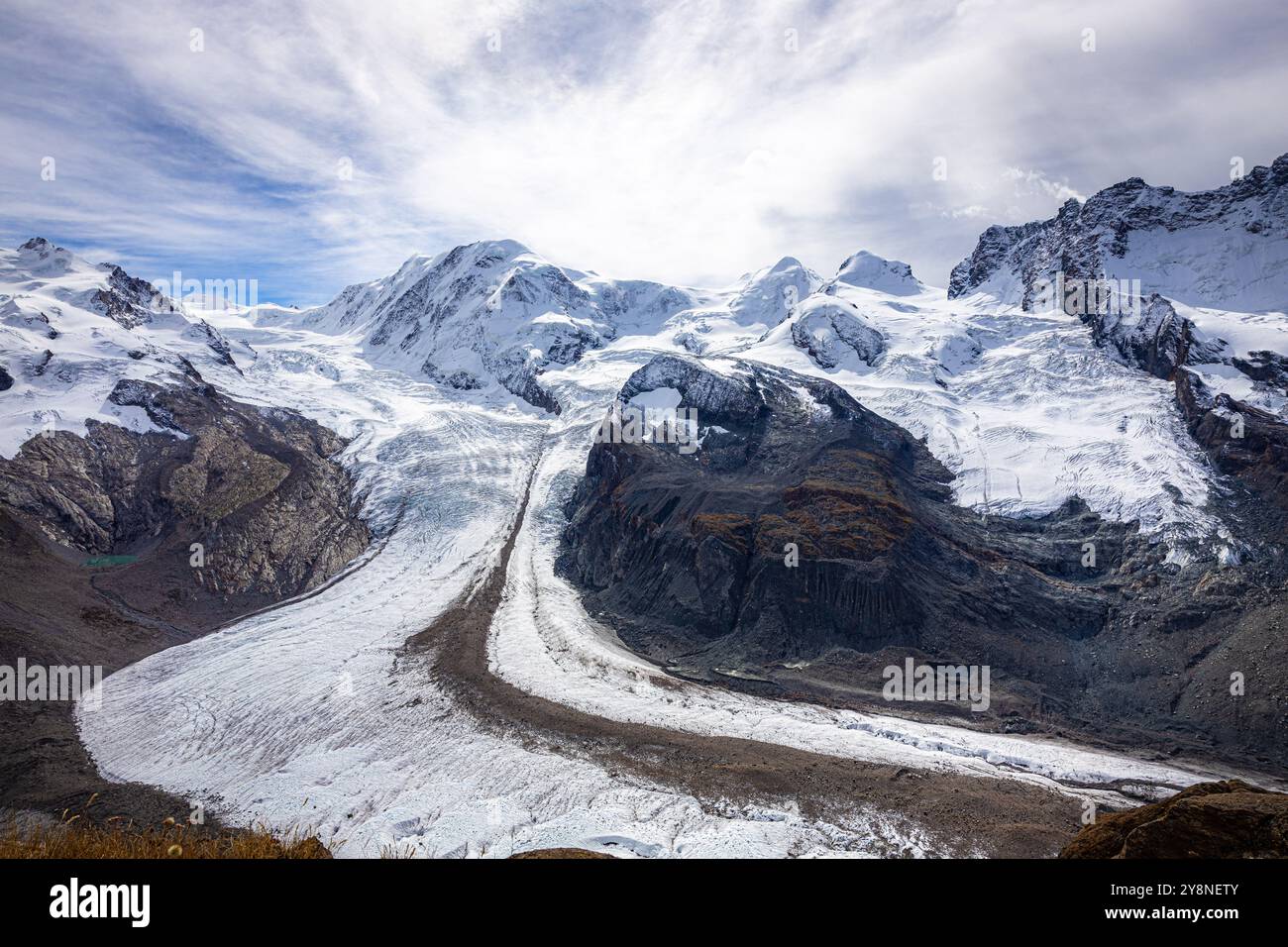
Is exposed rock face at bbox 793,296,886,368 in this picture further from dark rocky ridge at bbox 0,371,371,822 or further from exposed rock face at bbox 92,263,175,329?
exposed rock face at bbox 92,263,175,329

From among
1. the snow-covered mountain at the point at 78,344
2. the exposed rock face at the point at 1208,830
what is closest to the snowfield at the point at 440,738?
the exposed rock face at the point at 1208,830

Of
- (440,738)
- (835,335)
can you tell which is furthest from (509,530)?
(835,335)
